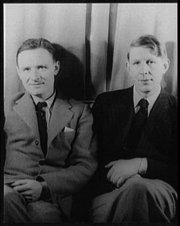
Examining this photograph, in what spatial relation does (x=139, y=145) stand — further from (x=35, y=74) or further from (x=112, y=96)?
(x=35, y=74)

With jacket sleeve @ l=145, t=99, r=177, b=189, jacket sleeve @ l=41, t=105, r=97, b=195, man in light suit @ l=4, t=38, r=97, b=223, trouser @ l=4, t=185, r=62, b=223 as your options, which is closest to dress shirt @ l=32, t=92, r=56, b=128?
man in light suit @ l=4, t=38, r=97, b=223

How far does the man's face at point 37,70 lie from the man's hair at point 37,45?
0.05ft

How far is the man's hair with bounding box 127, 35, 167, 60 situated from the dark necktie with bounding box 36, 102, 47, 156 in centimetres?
53

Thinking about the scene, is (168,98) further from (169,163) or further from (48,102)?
(48,102)

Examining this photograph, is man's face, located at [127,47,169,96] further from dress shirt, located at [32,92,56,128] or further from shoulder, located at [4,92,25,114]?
shoulder, located at [4,92,25,114]

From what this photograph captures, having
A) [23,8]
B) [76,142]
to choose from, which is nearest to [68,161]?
[76,142]

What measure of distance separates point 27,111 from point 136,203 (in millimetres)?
683

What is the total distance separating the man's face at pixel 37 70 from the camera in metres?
1.89

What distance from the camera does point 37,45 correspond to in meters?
1.89

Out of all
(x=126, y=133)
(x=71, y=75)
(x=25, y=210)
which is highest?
(x=71, y=75)

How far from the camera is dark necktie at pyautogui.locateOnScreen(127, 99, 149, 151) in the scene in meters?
1.90

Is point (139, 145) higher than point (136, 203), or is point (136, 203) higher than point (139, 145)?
point (139, 145)

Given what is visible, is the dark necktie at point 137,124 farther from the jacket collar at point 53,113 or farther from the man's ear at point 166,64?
the jacket collar at point 53,113

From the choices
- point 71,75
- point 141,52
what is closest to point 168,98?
point 141,52
